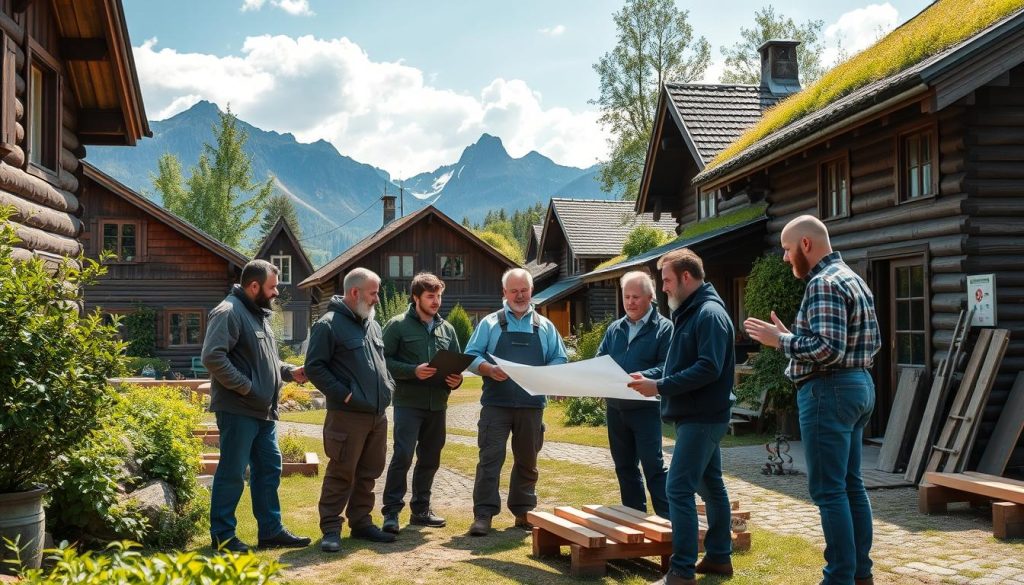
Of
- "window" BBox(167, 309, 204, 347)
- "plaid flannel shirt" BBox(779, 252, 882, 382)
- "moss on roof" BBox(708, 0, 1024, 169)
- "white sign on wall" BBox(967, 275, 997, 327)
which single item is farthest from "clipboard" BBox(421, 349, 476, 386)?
"window" BBox(167, 309, 204, 347)

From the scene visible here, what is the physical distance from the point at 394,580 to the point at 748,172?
10.2 metres

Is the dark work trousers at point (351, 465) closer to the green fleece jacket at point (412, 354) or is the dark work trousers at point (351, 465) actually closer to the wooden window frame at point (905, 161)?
the green fleece jacket at point (412, 354)

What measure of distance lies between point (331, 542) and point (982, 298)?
719cm

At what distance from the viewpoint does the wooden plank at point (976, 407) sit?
30.6 feet

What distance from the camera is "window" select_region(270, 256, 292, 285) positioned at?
180ft

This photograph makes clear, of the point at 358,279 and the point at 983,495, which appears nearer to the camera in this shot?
the point at 358,279

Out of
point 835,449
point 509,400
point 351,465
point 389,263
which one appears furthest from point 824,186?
point 389,263

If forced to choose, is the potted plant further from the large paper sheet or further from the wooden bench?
the wooden bench

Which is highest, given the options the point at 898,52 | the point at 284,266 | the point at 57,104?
the point at 898,52

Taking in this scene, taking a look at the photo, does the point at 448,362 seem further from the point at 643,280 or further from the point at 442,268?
the point at 442,268

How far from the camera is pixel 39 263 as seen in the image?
5.62 metres

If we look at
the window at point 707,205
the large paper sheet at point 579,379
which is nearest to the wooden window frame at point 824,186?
the window at point 707,205

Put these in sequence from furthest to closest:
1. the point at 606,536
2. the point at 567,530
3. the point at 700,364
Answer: the point at 567,530 → the point at 606,536 → the point at 700,364

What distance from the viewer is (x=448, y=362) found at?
7234 mm
